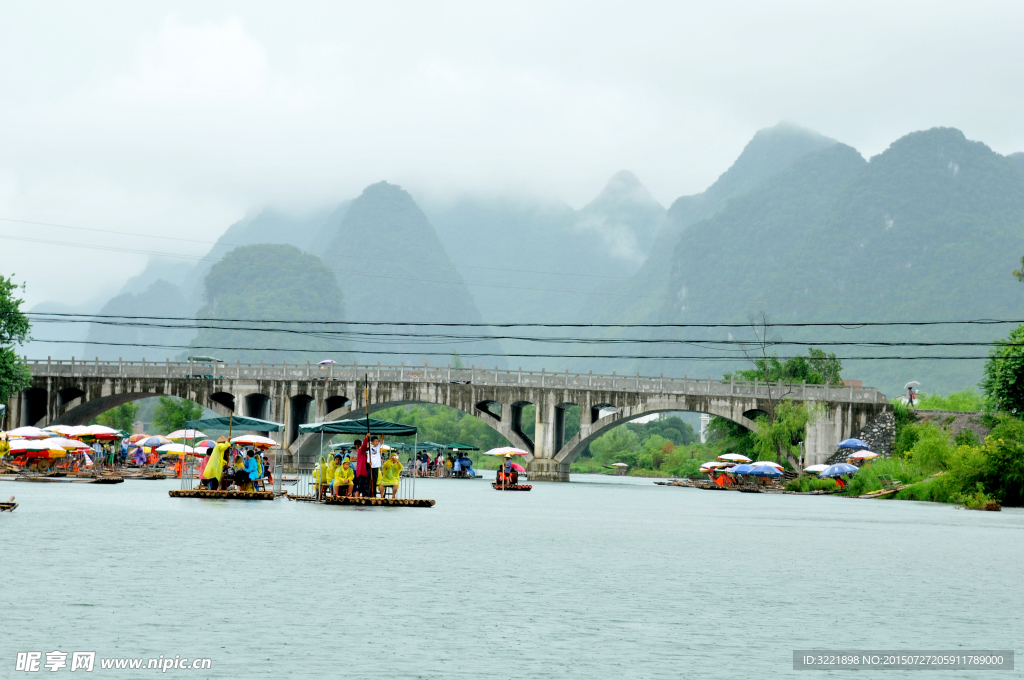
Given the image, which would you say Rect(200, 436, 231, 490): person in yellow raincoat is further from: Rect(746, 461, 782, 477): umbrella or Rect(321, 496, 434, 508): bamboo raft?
Rect(746, 461, 782, 477): umbrella

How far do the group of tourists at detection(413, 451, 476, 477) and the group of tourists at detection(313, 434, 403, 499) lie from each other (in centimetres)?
5063

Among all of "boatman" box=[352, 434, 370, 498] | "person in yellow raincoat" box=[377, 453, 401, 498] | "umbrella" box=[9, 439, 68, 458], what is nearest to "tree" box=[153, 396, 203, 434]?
"umbrella" box=[9, 439, 68, 458]

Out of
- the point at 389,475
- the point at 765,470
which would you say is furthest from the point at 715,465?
the point at 389,475

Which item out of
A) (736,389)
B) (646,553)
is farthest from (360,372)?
(646,553)

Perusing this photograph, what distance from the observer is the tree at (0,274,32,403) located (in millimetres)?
84625

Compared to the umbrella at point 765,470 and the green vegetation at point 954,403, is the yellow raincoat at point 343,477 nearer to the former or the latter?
the umbrella at point 765,470

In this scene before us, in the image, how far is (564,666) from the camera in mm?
13828

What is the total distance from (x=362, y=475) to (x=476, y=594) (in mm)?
24213

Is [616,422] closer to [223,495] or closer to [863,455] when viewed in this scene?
[863,455]

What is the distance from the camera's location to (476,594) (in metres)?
19.8

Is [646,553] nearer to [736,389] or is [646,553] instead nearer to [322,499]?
[322,499]

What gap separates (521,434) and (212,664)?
8516cm

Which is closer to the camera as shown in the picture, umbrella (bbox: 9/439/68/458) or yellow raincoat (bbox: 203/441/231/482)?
yellow raincoat (bbox: 203/441/231/482)

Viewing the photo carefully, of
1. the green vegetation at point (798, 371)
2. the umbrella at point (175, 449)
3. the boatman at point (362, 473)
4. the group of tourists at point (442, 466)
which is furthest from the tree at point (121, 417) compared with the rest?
the boatman at point (362, 473)
